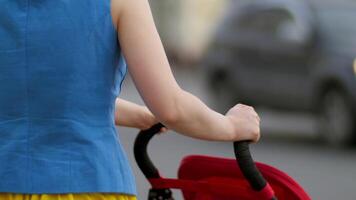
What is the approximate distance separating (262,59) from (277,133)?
1556 mm

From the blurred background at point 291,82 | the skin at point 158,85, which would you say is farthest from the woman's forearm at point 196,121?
the blurred background at point 291,82

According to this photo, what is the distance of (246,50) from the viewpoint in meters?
15.0

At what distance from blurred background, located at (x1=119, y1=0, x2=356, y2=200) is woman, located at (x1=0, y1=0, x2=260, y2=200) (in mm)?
8028

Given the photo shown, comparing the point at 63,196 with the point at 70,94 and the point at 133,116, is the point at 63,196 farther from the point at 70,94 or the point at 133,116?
the point at 133,116

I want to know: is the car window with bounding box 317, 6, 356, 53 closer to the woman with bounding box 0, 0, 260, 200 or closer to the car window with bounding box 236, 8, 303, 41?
the car window with bounding box 236, 8, 303, 41

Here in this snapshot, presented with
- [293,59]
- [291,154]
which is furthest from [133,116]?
[293,59]

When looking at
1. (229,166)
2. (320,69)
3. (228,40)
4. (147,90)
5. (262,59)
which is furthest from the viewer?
(228,40)

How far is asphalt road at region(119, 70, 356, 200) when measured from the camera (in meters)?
10.8

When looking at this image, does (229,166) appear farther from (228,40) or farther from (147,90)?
(228,40)

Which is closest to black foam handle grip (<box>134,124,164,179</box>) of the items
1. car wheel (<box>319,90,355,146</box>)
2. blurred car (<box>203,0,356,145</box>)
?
blurred car (<box>203,0,356,145</box>)

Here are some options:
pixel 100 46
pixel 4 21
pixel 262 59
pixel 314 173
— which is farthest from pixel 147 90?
pixel 262 59

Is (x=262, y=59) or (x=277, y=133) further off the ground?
(x=262, y=59)

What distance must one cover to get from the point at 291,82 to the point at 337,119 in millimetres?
899

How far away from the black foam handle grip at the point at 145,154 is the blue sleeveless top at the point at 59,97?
45 cm
